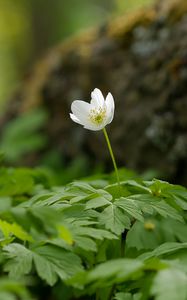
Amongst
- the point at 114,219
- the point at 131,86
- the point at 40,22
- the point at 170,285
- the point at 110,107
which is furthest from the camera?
the point at 40,22

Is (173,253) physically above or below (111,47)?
below

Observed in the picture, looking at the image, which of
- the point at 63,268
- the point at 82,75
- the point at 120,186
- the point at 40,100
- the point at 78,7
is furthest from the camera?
the point at 78,7

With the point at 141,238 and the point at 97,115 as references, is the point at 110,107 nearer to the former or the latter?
the point at 97,115

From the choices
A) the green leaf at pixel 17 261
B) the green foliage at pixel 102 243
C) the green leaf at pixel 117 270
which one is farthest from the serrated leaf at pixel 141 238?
the green leaf at pixel 117 270

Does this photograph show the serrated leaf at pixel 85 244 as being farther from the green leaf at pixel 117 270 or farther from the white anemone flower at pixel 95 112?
the white anemone flower at pixel 95 112

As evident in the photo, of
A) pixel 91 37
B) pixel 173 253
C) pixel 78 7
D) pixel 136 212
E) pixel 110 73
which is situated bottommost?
pixel 173 253

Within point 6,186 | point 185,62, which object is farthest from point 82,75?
point 6,186

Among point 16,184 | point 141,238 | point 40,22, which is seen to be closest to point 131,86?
point 16,184

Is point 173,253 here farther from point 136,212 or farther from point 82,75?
point 82,75
